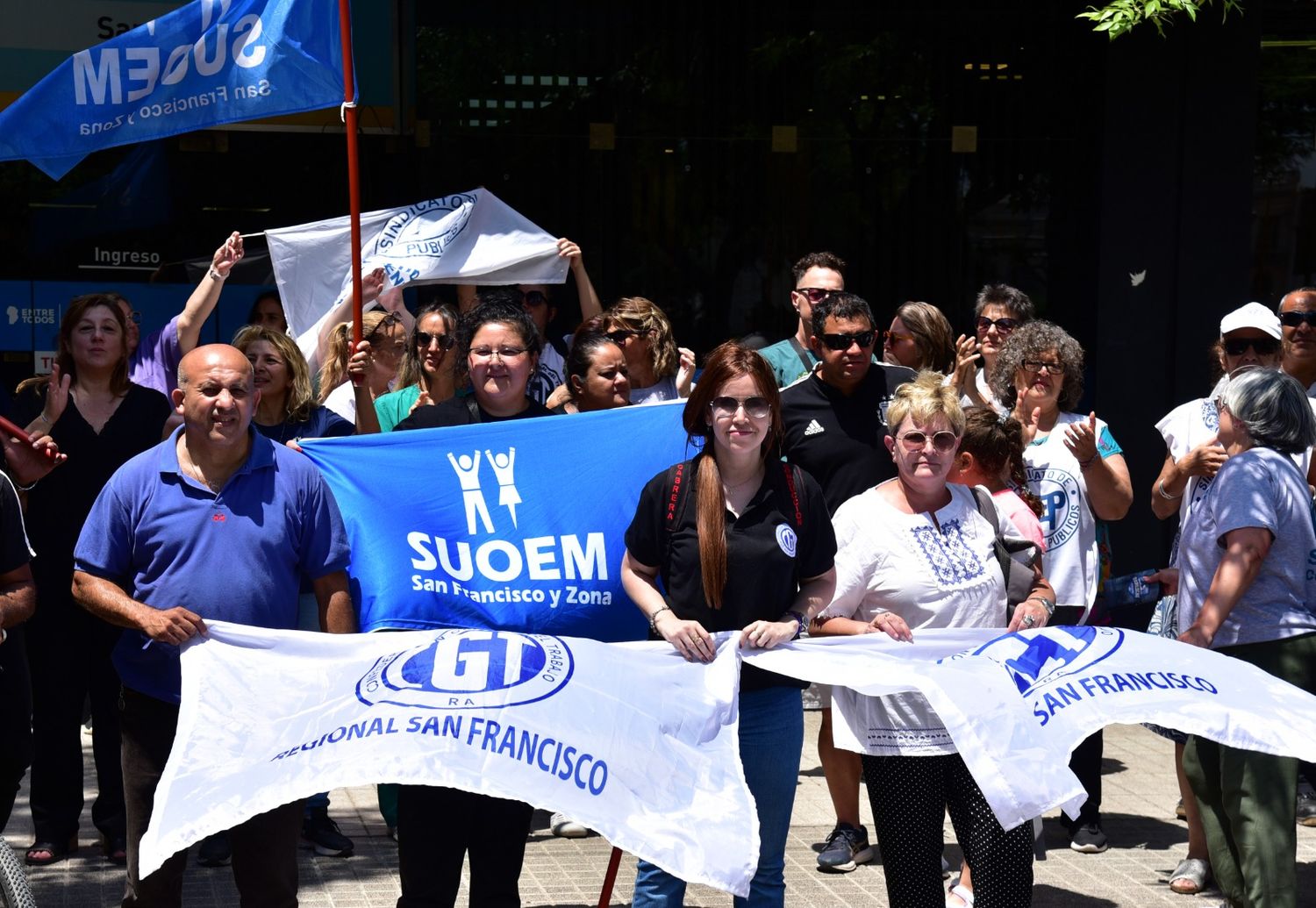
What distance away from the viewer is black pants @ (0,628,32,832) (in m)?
4.94

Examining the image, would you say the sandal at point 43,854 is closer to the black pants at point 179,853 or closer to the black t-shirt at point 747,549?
the black pants at point 179,853

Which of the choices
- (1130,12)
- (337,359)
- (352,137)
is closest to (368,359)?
(337,359)

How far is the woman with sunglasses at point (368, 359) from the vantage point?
278 inches

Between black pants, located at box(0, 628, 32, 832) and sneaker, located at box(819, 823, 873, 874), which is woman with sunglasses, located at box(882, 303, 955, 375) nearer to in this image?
sneaker, located at box(819, 823, 873, 874)

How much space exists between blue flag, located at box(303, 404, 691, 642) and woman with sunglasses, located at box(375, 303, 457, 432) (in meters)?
1.20

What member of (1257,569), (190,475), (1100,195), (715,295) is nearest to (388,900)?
(190,475)

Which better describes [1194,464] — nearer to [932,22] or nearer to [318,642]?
[318,642]

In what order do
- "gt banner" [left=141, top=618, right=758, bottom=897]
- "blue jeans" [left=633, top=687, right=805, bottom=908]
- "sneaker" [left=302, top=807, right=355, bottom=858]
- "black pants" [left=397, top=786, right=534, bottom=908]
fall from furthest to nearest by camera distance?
"sneaker" [left=302, top=807, right=355, bottom=858] < "blue jeans" [left=633, top=687, right=805, bottom=908] < "black pants" [left=397, top=786, right=534, bottom=908] < "gt banner" [left=141, top=618, right=758, bottom=897]

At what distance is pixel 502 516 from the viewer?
5.27 m

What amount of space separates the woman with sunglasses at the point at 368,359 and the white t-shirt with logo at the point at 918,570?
95.9 inches

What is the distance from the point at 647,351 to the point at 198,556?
2573mm

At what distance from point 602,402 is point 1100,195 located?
5312 millimetres

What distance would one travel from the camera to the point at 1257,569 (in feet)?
17.6

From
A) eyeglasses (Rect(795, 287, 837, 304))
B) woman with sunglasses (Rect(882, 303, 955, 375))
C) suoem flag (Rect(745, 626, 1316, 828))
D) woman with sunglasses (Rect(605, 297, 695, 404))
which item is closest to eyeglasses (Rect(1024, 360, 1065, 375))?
eyeglasses (Rect(795, 287, 837, 304))
